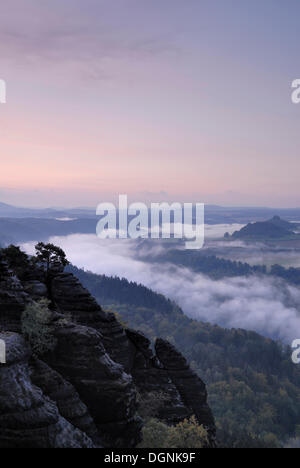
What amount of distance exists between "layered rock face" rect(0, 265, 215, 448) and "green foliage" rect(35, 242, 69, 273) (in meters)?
2.40

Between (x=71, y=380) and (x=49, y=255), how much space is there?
60.6 feet

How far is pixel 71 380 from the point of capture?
101ft

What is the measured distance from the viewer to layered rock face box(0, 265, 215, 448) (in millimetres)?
24453

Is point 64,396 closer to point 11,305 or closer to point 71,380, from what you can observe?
point 71,380

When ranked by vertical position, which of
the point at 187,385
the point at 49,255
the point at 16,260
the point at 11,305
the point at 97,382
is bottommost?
the point at 187,385

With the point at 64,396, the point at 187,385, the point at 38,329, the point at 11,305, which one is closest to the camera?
the point at 64,396

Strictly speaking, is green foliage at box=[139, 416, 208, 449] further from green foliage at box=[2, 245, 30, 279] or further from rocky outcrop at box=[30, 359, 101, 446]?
green foliage at box=[2, 245, 30, 279]

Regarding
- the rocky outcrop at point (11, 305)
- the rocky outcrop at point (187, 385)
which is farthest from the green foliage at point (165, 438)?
the rocky outcrop at point (11, 305)

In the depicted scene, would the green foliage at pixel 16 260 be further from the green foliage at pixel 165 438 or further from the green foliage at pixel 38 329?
the green foliage at pixel 165 438

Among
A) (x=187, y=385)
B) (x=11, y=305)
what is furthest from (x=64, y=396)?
(x=187, y=385)

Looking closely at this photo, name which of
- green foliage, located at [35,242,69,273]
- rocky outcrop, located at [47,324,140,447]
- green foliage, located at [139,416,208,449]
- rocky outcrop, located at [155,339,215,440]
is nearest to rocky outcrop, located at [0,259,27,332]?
rocky outcrop, located at [47,324,140,447]

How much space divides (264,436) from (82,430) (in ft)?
476
